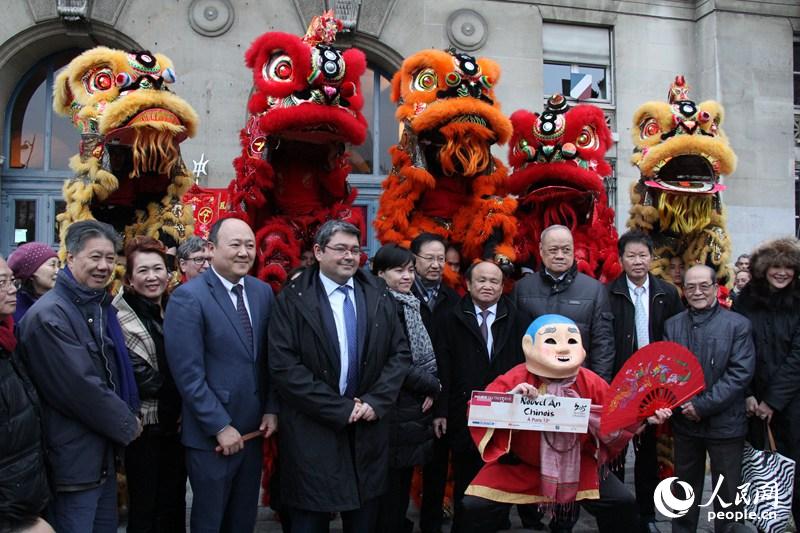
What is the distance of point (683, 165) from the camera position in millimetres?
6055

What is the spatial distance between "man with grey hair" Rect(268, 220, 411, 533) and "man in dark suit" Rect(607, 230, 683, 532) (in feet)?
5.70

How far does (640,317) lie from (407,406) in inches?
72.6

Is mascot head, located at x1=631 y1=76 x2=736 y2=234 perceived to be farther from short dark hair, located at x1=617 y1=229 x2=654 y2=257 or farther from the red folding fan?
the red folding fan

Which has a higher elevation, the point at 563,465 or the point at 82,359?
the point at 82,359

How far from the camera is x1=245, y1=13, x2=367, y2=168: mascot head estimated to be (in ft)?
16.2

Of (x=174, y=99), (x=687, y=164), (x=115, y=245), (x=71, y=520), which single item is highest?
(x=174, y=99)

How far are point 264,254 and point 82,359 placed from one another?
7.09 ft

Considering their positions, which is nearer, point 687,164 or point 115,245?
point 115,245

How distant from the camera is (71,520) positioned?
297 centimetres

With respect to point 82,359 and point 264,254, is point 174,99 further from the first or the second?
point 82,359

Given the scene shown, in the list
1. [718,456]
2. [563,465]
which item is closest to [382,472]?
[563,465]

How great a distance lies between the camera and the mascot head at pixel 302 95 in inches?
194

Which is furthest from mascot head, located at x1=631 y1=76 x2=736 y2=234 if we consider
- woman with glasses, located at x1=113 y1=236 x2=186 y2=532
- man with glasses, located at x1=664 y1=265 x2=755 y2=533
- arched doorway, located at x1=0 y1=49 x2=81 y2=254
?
arched doorway, located at x1=0 y1=49 x2=81 y2=254

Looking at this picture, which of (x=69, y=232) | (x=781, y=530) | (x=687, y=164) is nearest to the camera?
(x=69, y=232)
